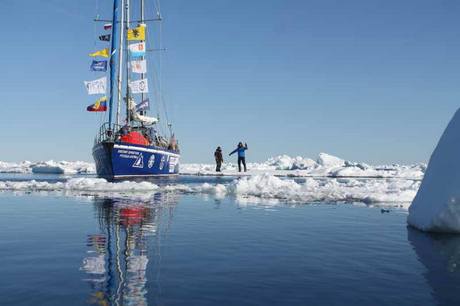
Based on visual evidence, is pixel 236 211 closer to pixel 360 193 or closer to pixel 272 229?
pixel 272 229

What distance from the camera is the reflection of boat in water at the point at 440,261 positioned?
457cm

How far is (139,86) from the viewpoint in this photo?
47.4 metres

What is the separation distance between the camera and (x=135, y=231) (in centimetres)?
830

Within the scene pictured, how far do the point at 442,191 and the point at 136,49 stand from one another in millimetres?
42621

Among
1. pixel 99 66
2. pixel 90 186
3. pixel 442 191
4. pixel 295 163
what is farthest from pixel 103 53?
pixel 295 163

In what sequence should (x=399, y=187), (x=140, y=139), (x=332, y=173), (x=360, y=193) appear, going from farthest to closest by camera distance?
(x=332, y=173) < (x=140, y=139) < (x=399, y=187) < (x=360, y=193)

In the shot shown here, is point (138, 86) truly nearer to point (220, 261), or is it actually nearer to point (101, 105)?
point (101, 105)

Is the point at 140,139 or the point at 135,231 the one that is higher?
the point at 140,139

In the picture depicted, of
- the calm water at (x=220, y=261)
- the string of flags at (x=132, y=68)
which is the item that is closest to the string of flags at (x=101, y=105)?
the string of flags at (x=132, y=68)

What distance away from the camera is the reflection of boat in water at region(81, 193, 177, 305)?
434cm

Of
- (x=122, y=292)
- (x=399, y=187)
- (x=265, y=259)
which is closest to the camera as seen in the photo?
(x=122, y=292)

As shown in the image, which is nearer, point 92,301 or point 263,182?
point 92,301

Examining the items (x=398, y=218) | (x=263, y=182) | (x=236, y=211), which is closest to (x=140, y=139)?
(x=263, y=182)

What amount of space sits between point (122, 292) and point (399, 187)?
19.0 meters
